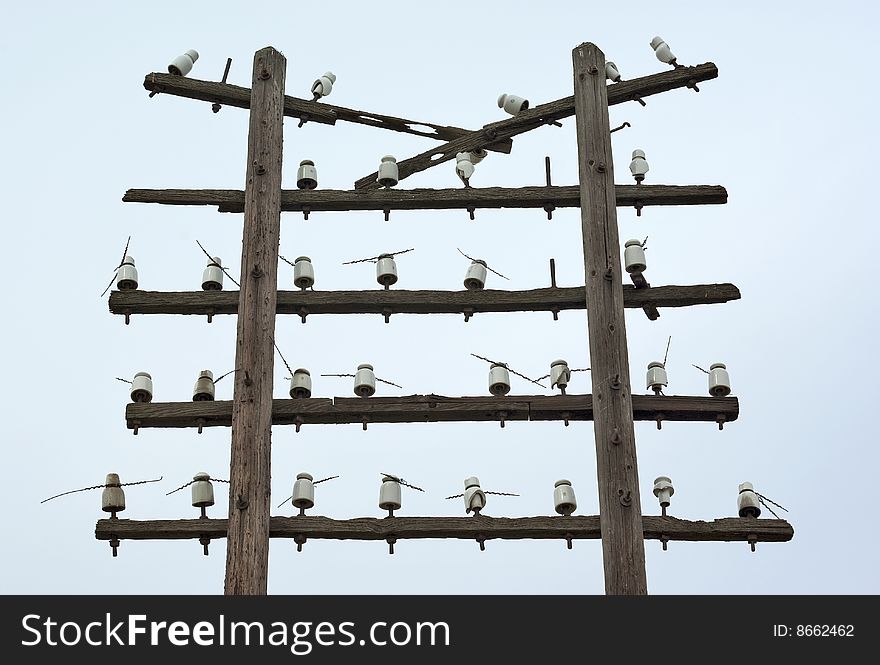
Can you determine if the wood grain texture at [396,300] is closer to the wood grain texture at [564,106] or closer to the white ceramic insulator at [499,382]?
the white ceramic insulator at [499,382]

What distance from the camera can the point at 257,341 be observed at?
1545cm

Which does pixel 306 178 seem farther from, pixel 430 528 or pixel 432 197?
pixel 430 528

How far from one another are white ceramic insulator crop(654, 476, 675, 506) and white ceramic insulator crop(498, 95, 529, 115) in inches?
148

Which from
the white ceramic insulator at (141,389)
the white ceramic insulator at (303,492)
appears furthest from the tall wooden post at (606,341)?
the white ceramic insulator at (141,389)

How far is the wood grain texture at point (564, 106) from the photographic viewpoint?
1689cm

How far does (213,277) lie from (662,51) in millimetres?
4353

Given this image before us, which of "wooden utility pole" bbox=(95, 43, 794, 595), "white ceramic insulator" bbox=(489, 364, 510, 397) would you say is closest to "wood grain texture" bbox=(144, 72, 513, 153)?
"wooden utility pole" bbox=(95, 43, 794, 595)

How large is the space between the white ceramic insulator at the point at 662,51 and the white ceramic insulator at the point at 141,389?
5201mm

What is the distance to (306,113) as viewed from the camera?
16922mm

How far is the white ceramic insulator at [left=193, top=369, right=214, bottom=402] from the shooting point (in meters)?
15.5

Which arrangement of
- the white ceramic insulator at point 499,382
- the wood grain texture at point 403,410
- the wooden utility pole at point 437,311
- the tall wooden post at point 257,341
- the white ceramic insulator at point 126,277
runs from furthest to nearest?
the white ceramic insulator at point 126,277 < the white ceramic insulator at point 499,382 < the wood grain texture at point 403,410 < the wooden utility pole at point 437,311 < the tall wooden post at point 257,341

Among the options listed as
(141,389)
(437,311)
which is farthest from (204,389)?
(437,311)
